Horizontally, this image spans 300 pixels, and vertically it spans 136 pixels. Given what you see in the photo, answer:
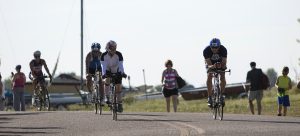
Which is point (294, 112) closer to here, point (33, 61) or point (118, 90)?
point (33, 61)

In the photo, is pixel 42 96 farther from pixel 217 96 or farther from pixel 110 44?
pixel 217 96

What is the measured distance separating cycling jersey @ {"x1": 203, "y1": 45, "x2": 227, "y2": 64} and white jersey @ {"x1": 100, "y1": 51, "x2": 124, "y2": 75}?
233cm

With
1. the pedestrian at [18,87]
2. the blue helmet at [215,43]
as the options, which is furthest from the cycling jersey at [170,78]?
the blue helmet at [215,43]

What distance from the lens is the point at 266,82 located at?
95.1ft

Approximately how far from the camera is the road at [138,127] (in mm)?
16938

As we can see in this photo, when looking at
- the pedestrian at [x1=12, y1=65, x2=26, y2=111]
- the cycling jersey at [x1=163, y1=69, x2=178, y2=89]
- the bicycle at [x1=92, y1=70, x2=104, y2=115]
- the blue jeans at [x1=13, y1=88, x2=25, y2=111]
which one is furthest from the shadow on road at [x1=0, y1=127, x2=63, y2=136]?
the blue jeans at [x1=13, y1=88, x2=25, y2=111]

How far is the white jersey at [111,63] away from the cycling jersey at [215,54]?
91.7 inches

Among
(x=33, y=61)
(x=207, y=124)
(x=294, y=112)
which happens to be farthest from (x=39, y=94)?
(x=207, y=124)

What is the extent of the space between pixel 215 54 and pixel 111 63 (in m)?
2.76

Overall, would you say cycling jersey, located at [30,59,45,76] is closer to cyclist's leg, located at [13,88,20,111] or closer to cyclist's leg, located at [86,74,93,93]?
cyclist's leg, located at [13,88,20,111]

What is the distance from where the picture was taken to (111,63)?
2269cm

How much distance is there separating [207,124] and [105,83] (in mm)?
4452

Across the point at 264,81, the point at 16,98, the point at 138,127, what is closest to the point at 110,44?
the point at 138,127

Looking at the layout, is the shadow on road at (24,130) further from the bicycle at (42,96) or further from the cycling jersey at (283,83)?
the bicycle at (42,96)
